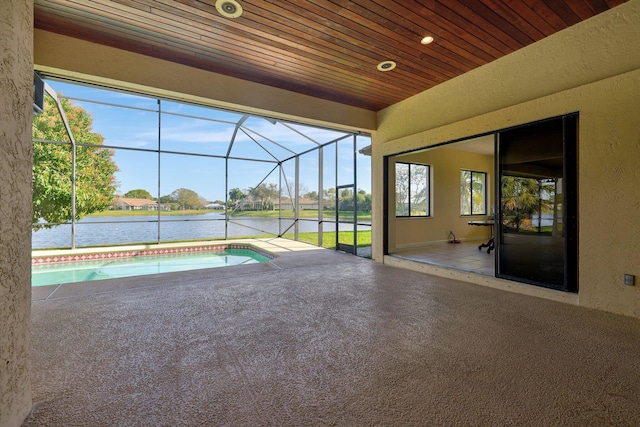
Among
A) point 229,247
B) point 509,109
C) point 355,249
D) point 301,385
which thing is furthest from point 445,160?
point 301,385

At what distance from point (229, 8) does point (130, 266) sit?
20.3ft

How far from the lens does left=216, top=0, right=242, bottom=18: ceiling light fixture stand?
2.49 m

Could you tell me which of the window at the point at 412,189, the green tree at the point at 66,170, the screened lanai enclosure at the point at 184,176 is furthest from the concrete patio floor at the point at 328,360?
the green tree at the point at 66,170

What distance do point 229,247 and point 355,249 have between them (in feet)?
14.1

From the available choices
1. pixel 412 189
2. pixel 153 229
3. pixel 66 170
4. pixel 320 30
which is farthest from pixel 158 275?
pixel 66 170

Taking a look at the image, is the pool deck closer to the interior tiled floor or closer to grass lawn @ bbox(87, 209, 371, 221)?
grass lawn @ bbox(87, 209, 371, 221)

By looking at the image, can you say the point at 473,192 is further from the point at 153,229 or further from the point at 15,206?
the point at 153,229

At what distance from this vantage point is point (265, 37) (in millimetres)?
3014

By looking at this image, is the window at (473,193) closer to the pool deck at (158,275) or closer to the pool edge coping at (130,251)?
the pool deck at (158,275)

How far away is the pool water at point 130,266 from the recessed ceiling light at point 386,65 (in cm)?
482

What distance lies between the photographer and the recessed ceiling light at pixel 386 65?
11.8ft

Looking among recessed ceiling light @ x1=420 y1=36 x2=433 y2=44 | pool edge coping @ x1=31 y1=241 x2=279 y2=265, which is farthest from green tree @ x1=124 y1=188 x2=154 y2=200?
recessed ceiling light @ x1=420 y1=36 x2=433 y2=44

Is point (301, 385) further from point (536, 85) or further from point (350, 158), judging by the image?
point (350, 158)

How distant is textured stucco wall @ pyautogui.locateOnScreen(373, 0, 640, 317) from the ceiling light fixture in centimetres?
340
